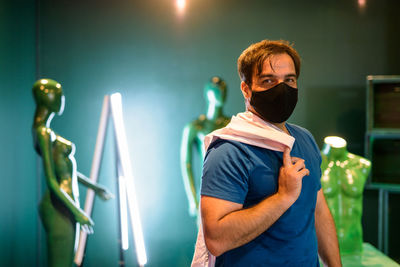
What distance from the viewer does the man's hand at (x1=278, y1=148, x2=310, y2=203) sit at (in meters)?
0.99

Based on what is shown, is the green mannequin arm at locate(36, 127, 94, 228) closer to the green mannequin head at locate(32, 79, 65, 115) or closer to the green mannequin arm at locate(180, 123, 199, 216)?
the green mannequin head at locate(32, 79, 65, 115)

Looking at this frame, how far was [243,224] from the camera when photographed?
0.96 m

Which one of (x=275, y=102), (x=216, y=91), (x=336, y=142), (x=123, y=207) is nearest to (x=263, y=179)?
(x=275, y=102)

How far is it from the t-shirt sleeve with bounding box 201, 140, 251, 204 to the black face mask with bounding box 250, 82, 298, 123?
6.4 inches

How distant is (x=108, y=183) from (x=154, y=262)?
87cm

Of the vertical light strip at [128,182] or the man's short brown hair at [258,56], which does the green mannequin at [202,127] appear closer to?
the vertical light strip at [128,182]

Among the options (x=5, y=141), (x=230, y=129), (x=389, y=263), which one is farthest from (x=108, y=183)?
(x=230, y=129)

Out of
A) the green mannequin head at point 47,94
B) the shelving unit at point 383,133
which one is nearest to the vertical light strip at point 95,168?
the green mannequin head at point 47,94

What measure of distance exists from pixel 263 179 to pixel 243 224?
0.13 m

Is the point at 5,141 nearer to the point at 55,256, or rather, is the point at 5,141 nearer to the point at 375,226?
the point at 55,256

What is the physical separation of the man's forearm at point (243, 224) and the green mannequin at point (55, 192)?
151cm

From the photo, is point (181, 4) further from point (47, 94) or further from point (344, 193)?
point (344, 193)

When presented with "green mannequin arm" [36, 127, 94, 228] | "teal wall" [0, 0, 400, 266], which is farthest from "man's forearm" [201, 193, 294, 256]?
"teal wall" [0, 0, 400, 266]

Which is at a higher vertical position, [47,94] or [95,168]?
[47,94]
